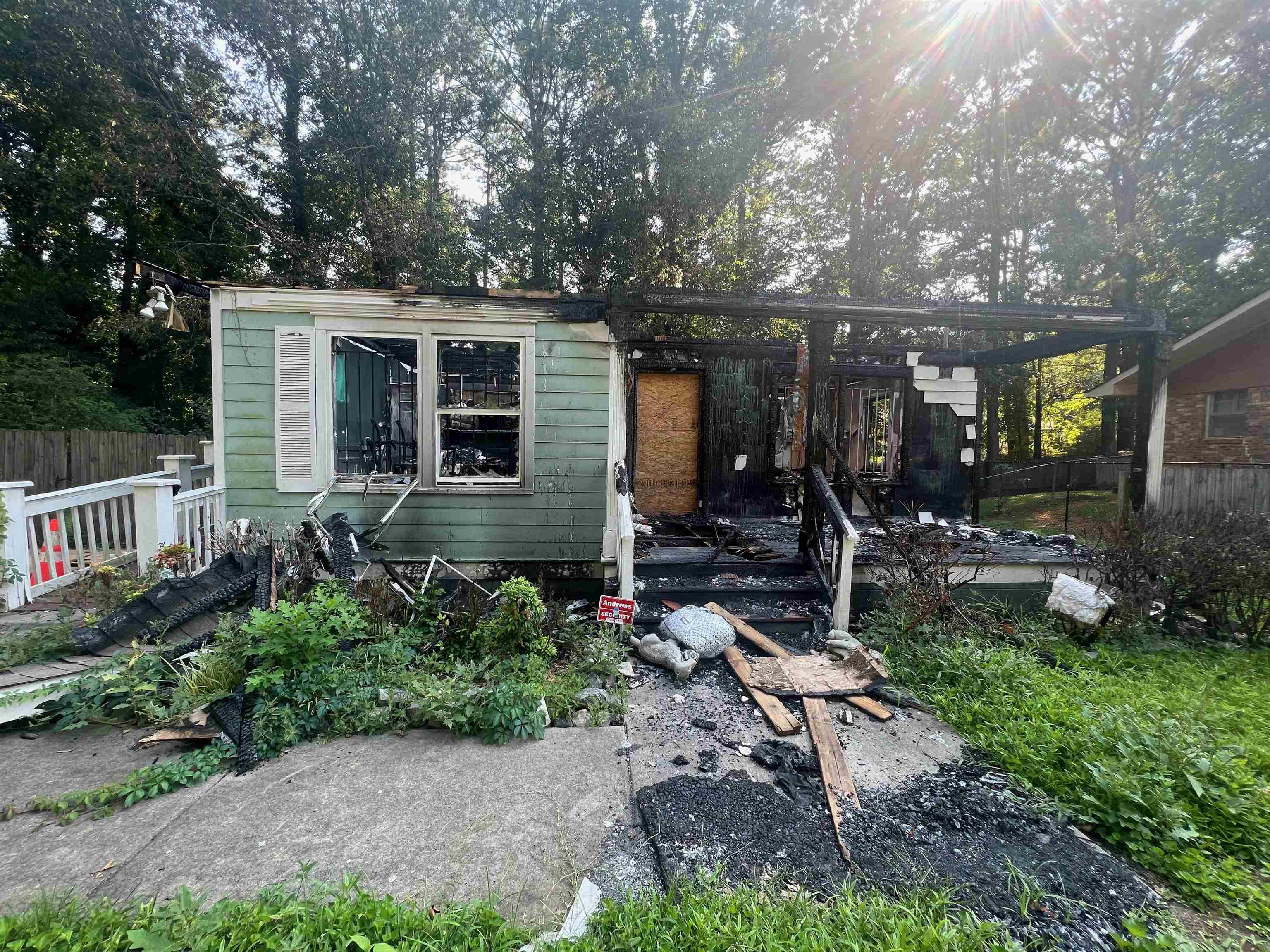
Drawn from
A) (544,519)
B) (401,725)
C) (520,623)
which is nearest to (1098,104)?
(544,519)

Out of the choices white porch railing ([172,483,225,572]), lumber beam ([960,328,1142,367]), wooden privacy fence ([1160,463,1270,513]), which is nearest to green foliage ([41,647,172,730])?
white porch railing ([172,483,225,572])

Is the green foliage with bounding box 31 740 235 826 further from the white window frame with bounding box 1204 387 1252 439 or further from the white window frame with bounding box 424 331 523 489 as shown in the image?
the white window frame with bounding box 1204 387 1252 439

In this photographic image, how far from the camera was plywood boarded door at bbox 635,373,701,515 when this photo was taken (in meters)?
8.37

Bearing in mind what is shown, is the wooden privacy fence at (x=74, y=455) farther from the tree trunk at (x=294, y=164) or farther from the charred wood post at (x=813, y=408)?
the charred wood post at (x=813, y=408)

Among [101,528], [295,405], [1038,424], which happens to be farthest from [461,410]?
[1038,424]

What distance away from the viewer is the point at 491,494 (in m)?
5.14

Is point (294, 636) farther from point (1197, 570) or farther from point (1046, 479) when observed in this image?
point (1046, 479)

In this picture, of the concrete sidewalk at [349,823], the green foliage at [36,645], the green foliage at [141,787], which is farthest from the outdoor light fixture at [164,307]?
the green foliage at [141,787]

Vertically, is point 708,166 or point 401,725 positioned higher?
point 708,166

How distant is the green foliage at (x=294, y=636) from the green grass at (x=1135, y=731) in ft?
12.2

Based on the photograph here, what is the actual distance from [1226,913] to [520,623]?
345 centimetres

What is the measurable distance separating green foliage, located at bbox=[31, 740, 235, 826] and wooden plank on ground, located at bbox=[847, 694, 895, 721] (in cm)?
359

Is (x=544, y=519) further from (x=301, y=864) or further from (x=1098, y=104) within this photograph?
(x=1098, y=104)

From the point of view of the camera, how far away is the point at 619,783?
8.75ft
